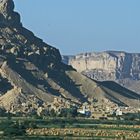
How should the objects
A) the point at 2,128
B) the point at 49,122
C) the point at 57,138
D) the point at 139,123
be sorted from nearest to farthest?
1. the point at 57,138
2. the point at 2,128
3. the point at 49,122
4. the point at 139,123

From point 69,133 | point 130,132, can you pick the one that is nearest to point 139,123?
point 130,132

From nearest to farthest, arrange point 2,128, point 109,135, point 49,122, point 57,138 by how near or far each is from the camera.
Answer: point 57,138 → point 109,135 → point 2,128 → point 49,122

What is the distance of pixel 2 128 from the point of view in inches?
5517

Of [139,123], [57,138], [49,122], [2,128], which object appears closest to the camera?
[57,138]

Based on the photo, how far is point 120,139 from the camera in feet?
395

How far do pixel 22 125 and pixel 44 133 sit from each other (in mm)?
15658

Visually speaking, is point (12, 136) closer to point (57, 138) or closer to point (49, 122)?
point (57, 138)

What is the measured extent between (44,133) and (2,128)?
10.6 meters

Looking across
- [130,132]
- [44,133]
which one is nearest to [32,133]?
[44,133]

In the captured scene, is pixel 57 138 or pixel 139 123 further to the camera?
pixel 139 123

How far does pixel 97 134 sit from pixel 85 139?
16.6 meters

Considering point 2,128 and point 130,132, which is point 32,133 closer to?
point 2,128

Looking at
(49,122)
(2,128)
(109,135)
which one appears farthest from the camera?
(49,122)

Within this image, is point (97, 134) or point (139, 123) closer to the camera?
point (97, 134)
